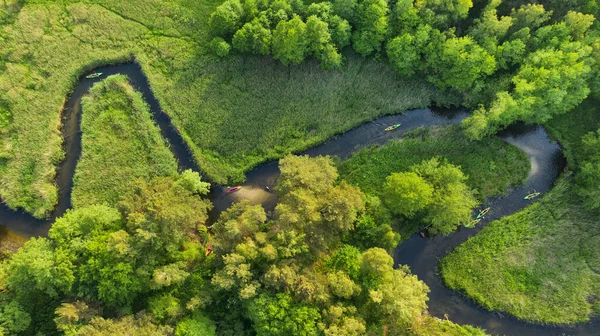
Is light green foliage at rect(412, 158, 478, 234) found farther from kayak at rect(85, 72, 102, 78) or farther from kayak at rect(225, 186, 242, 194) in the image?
A: kayak at rect(85, 72, 102, 78)

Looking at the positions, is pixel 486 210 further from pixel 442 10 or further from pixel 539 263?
pixel 442 10

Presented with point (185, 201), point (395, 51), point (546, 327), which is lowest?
point (546, 327)

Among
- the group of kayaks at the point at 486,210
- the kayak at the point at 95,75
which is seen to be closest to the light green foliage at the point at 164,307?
the kayak at the point at 95,75

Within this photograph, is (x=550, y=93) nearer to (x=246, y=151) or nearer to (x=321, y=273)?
(x=321, y=273)

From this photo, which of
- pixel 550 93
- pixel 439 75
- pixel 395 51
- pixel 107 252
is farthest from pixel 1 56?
pixel 550 93

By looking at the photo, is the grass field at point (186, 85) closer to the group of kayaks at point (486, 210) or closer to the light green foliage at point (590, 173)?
the group of kayaks at point (486, 210)

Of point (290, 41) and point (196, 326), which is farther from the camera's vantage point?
point (290, 41)

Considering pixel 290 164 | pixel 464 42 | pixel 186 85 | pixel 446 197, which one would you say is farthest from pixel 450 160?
pixel 186 85

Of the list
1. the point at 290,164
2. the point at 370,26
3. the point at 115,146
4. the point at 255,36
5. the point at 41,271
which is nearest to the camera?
the point at 41,271
